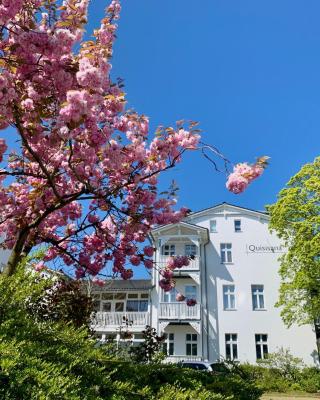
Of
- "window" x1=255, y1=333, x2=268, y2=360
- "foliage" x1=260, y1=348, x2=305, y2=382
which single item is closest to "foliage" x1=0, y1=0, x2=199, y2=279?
"foliage" x1=260, y1=348, x2=305, y2=382

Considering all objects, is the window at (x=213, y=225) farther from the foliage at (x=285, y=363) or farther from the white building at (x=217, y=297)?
the foliage at (x=285, y=363)

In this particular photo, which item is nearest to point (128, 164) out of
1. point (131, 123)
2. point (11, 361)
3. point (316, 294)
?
point (131, 123)

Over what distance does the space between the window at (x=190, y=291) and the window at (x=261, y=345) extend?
5000mm

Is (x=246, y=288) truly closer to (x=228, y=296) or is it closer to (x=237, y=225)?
(x=228, y=296)

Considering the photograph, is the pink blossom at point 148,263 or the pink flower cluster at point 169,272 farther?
the pink flower cluster at point 169,272

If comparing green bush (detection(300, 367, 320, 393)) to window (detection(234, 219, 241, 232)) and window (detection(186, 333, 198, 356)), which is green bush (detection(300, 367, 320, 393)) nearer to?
window (detection(186, 333, 198, 356))

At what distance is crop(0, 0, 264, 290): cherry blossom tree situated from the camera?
15.9ft

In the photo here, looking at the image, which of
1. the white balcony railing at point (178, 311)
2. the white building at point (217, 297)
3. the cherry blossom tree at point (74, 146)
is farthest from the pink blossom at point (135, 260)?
the white balcony railing at point (178, 311)

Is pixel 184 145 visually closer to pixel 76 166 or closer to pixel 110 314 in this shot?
pixel 76 166

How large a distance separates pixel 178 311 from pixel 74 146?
22582 mm

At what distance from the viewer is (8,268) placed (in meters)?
6.53

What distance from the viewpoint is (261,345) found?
86.2 feet

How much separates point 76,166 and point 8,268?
2.03 m

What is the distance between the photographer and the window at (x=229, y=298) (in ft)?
90.8
